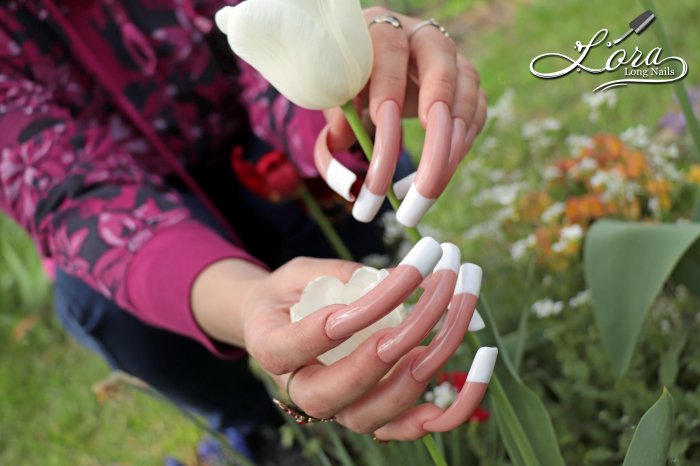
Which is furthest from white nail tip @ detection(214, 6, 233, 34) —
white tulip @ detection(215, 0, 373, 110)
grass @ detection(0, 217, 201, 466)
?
grass @ detection(0, 217, 201, 466)

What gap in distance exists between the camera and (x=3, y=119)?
1069 millimetres

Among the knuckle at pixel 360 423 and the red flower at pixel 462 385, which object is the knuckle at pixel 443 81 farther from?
the red flower at pixel 462 385

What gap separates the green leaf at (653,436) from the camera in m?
0.59

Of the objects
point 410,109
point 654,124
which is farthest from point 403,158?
point 654,124

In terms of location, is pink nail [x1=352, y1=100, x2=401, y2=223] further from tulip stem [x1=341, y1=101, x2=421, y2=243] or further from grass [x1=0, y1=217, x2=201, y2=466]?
grass [x1=0, y1=217, x2=201, y2=466]

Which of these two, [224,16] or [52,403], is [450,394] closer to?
[224,16]

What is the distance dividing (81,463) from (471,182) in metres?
0.99

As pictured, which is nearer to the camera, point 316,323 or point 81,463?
point 316,323

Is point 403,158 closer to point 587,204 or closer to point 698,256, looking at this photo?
point 587,204

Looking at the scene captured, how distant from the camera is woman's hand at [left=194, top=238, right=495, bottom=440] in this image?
1.77 ft

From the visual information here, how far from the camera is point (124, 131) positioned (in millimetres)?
1247

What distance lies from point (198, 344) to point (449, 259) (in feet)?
2.48

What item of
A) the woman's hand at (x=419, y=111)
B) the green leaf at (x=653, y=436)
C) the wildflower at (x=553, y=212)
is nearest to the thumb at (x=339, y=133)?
the woman's hand at (x=419, y=111)

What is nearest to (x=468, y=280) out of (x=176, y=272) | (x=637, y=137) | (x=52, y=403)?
(x=176, y=272)
